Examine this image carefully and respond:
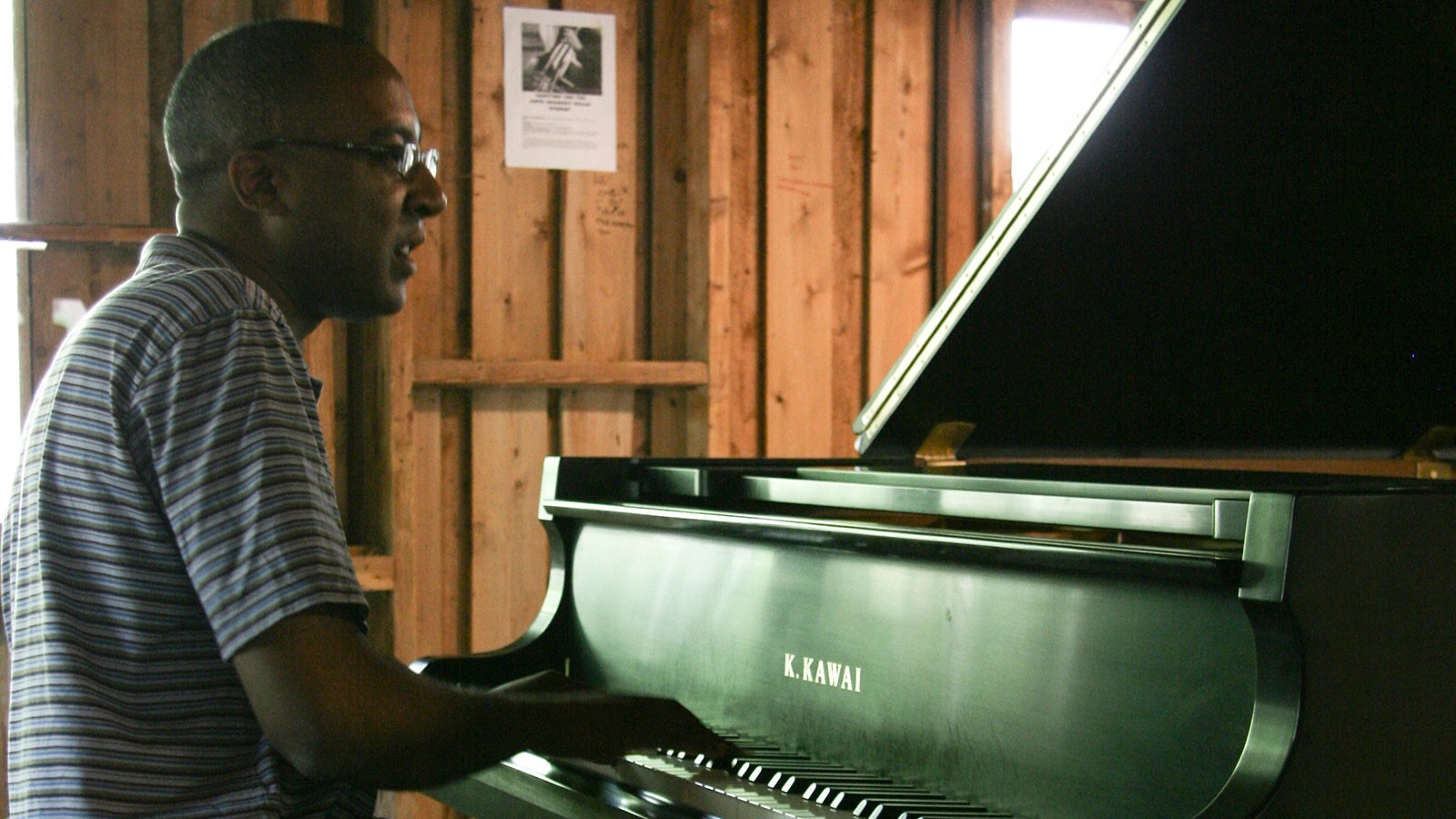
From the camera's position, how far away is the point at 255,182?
156cm

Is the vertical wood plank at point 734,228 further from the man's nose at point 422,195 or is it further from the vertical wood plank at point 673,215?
the man's nose at point 422,195

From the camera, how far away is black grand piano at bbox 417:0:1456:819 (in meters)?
1.26

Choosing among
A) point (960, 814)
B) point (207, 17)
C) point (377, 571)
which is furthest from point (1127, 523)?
point (207, 17)

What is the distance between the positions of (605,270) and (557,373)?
1.24 feet

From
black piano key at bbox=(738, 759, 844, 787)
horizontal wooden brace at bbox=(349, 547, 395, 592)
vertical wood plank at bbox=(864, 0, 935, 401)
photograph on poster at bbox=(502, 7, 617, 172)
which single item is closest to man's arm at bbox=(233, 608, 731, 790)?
black piano key at bbox=(738, 759, 844, 787)

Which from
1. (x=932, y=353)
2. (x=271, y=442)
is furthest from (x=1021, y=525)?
(x=271, y=442)

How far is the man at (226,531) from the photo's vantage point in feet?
4.41

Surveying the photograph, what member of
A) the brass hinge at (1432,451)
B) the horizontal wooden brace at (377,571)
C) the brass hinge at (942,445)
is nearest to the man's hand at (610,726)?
the brass hinge at (942,445)

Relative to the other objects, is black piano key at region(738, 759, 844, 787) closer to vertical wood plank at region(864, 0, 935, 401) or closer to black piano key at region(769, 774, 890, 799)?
black piano key at region(769, 774, 890, 799)

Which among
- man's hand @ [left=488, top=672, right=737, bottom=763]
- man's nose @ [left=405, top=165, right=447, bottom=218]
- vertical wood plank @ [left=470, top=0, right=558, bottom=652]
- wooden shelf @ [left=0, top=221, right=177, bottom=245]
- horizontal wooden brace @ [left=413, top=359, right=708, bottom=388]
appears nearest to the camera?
man's hand @ [left=488, top=672, right=737, bottom=763]

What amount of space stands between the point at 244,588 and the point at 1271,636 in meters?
0.94

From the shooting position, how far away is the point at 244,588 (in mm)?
1328

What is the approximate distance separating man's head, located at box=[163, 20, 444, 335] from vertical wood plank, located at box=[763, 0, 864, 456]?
2759 mm

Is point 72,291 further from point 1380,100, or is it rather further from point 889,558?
point 1380,100
